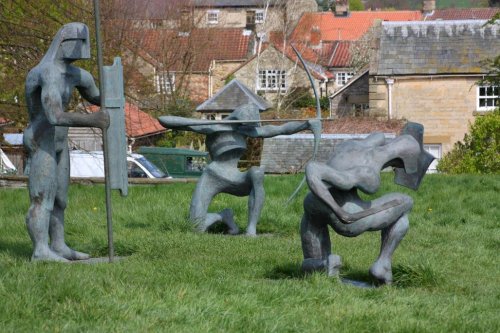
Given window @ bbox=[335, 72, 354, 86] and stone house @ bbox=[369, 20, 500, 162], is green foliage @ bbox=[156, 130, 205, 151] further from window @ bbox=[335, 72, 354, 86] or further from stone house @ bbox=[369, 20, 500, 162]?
window @ bbox=[335, 72, 354, 86]

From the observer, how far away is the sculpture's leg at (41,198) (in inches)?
383

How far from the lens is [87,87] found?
10031 mm

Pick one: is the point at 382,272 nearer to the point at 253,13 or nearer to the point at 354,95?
the point at 354,95

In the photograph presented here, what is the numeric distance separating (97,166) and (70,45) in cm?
1808

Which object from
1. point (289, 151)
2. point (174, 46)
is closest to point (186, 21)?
point (174, 46)

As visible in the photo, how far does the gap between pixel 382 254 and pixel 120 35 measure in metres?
18.2

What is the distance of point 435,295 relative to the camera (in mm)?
8258

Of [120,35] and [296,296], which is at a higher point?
[120,35]

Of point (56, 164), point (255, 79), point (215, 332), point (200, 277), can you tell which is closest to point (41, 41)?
point (56, 164)

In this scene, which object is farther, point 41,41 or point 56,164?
point 41,41

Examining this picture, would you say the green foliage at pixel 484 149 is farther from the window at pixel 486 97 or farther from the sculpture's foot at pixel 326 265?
the sculpture's foot at pixel 326 265

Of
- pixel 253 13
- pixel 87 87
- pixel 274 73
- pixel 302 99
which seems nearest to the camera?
pixel 87 87

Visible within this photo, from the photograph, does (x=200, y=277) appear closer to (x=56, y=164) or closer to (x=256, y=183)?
(x=56, y=164)

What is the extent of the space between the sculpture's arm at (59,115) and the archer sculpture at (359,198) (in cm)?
198
